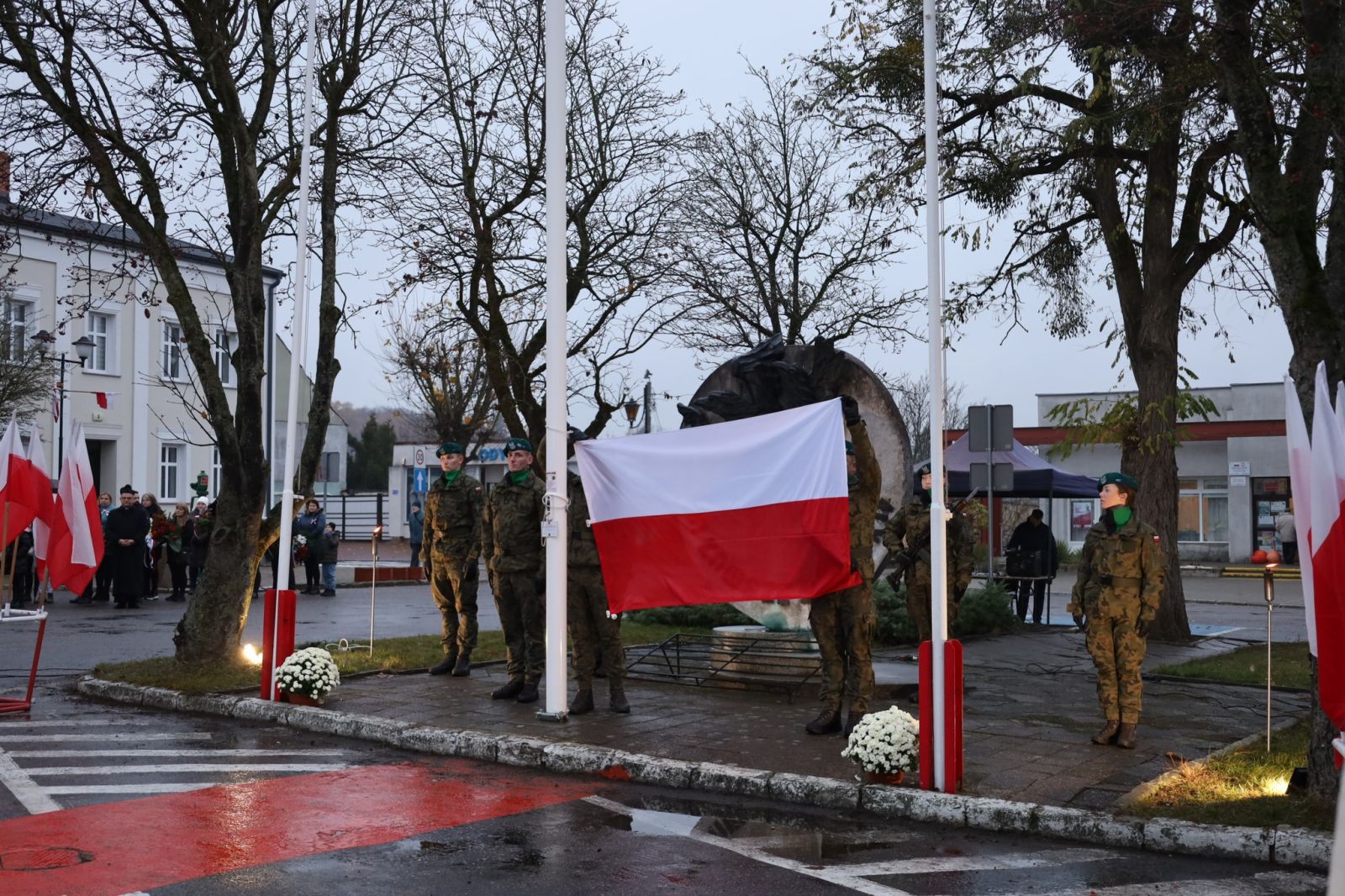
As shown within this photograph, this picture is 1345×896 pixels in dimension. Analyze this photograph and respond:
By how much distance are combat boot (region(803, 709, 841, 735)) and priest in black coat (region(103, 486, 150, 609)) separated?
16.2m

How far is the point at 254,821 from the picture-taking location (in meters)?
6.81

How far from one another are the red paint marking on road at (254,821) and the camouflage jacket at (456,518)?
4359 mm

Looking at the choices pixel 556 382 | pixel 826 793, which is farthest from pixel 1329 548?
pixel 556 382

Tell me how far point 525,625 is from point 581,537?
1.30 meters

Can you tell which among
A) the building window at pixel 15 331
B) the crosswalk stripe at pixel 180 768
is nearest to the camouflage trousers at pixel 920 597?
the crosswalk stripe at pixel 180 768

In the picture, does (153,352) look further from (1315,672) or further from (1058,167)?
(1315,672)

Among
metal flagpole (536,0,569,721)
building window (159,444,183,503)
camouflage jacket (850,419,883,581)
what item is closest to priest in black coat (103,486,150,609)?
metal flagpole (536,0,569,721)

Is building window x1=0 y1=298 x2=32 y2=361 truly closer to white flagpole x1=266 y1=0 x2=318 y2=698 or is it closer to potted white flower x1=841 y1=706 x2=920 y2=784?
white flagpole x1=266 y1=0 x2=318 y2=698

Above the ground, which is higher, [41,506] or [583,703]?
[41,506]

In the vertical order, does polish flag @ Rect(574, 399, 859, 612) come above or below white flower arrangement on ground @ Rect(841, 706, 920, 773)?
above

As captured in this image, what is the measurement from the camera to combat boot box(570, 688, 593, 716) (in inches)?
405

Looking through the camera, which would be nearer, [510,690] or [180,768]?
[180,768]

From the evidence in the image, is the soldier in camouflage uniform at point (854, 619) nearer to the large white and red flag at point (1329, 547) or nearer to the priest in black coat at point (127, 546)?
the large white and red flag at point (1329, 547)

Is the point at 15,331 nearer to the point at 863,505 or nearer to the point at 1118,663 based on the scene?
the point at 863,505
